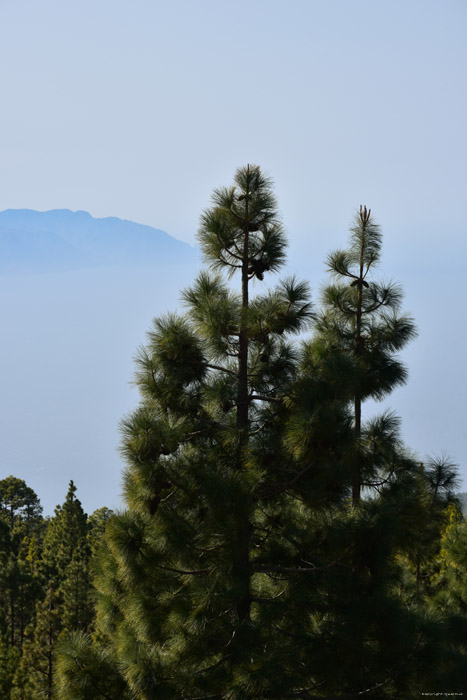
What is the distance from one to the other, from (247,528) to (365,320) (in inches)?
149

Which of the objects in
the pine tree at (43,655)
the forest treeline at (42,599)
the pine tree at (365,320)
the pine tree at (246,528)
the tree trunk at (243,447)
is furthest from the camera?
the pine tree at (43,655)

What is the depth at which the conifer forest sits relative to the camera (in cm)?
771

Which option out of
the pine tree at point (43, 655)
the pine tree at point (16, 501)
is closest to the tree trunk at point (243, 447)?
the pine tree at point (43, 655)

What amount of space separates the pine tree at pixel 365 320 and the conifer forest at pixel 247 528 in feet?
3.55

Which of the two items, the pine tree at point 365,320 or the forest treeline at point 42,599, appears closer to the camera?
the pine tree at point 365,320

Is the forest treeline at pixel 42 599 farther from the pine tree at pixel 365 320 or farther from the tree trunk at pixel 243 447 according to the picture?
the pine tree at pixel 365 320

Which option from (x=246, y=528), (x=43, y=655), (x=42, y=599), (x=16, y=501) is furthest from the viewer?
(x=16, y=501)

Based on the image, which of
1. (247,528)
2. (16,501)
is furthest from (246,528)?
(16,501)

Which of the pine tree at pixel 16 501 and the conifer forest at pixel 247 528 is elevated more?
the pine tree at pixel 16 501

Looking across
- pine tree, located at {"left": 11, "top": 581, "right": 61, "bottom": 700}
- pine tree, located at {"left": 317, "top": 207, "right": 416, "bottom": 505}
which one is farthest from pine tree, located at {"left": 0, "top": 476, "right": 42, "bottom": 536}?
pine tree, located at {"left": 317, "top": 207, "right": 416, "bottom": 505}

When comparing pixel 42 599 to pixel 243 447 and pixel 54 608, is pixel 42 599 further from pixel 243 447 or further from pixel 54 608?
pixel 243 447

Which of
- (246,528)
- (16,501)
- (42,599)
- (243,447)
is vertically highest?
(16,501)

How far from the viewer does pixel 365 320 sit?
1070cm

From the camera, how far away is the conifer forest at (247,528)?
7.71 metres
